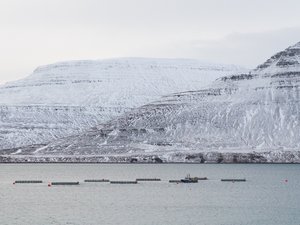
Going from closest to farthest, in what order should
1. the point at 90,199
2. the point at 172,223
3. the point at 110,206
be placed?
the point at 172,223, the point at 110,206, the point at 90,199

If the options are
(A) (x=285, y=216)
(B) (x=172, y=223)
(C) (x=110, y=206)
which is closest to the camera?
(B) (x=172, y=223)

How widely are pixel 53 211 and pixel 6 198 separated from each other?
30.1 m

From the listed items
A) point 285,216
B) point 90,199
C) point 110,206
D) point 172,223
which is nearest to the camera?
point 172,223

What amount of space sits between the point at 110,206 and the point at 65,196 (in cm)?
2390

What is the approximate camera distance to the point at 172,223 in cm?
14650

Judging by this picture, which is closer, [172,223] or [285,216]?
[172,223]

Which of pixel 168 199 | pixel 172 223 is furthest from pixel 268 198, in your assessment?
pixel 172 223

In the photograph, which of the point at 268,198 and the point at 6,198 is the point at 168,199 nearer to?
the point at 268,198

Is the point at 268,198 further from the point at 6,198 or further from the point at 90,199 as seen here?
the point at 6,198

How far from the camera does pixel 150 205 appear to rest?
17450 cm

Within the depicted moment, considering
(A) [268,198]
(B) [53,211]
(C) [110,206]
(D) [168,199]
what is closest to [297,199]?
(A) [268,198]

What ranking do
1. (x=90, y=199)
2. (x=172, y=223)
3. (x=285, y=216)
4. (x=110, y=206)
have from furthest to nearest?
(x=90, y=199)
(x=110, y=206)
(x=285, y=216)
(x=172, y=223)

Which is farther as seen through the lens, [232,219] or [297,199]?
[297,199]

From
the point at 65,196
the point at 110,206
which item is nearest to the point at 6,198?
the point at 65,196
